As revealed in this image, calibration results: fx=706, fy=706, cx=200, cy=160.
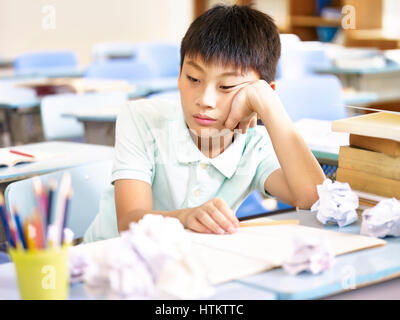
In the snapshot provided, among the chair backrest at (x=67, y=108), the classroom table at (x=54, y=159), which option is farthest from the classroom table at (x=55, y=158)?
the chair backrest at (x=67, y=108)

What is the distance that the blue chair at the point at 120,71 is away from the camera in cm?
440

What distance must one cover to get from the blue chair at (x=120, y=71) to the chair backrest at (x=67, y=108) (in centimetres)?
105

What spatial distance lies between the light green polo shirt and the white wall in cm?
552

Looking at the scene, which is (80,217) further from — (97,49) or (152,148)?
(97,49)

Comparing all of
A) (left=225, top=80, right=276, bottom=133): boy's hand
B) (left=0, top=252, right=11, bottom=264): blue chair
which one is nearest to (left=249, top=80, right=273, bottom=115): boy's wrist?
(left=225, top=80, right=276, bottom=133): boy's hand

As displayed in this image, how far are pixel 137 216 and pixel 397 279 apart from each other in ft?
1.68

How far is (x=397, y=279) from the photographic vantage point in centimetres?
105

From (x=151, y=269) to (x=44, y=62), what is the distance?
5099 mm

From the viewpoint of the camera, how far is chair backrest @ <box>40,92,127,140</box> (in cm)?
309

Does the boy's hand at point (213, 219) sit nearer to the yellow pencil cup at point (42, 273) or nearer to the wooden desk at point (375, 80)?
the yellow pencil cup at point (42, 273)

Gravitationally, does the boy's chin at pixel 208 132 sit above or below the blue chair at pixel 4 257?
above

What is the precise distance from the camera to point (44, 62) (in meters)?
5.76

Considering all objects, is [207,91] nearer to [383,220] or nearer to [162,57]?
[383,220]

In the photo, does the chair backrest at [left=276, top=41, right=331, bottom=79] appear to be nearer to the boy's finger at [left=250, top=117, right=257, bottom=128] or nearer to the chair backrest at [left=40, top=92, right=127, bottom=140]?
the chair backrest at [left=40, top=92, right=127, bottom=140]
